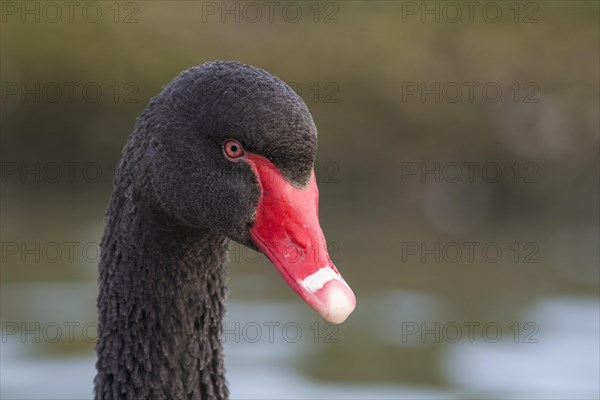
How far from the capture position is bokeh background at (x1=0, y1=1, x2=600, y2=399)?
7262 mm

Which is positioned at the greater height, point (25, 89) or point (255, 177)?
point (25, 89)

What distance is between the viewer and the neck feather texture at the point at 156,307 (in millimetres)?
3750

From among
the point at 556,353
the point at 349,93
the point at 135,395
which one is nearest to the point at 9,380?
the point at 135,395

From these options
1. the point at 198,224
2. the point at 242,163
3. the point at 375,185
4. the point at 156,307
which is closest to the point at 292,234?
the point at 242,163

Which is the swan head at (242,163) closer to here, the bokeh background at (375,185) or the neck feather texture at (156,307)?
the neck feather texture at (156,307)

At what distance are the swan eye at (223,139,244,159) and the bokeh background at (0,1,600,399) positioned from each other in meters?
3.52

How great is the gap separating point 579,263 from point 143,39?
558 cm

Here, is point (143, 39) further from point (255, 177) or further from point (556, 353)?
point (255, 177)

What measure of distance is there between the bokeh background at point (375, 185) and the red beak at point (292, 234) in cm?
351

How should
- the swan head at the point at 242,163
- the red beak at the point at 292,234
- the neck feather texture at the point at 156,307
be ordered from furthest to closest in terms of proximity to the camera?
the neck feather texture at the point at 156,307 → the swan head at the point at 242,163 → the red beak at the point at 292,234

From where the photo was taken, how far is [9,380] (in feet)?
22.0

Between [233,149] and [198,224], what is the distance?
0.32 m

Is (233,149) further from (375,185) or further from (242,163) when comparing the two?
(375,185)

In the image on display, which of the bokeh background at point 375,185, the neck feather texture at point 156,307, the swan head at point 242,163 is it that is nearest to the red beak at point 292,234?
the swan head at point 242,163
